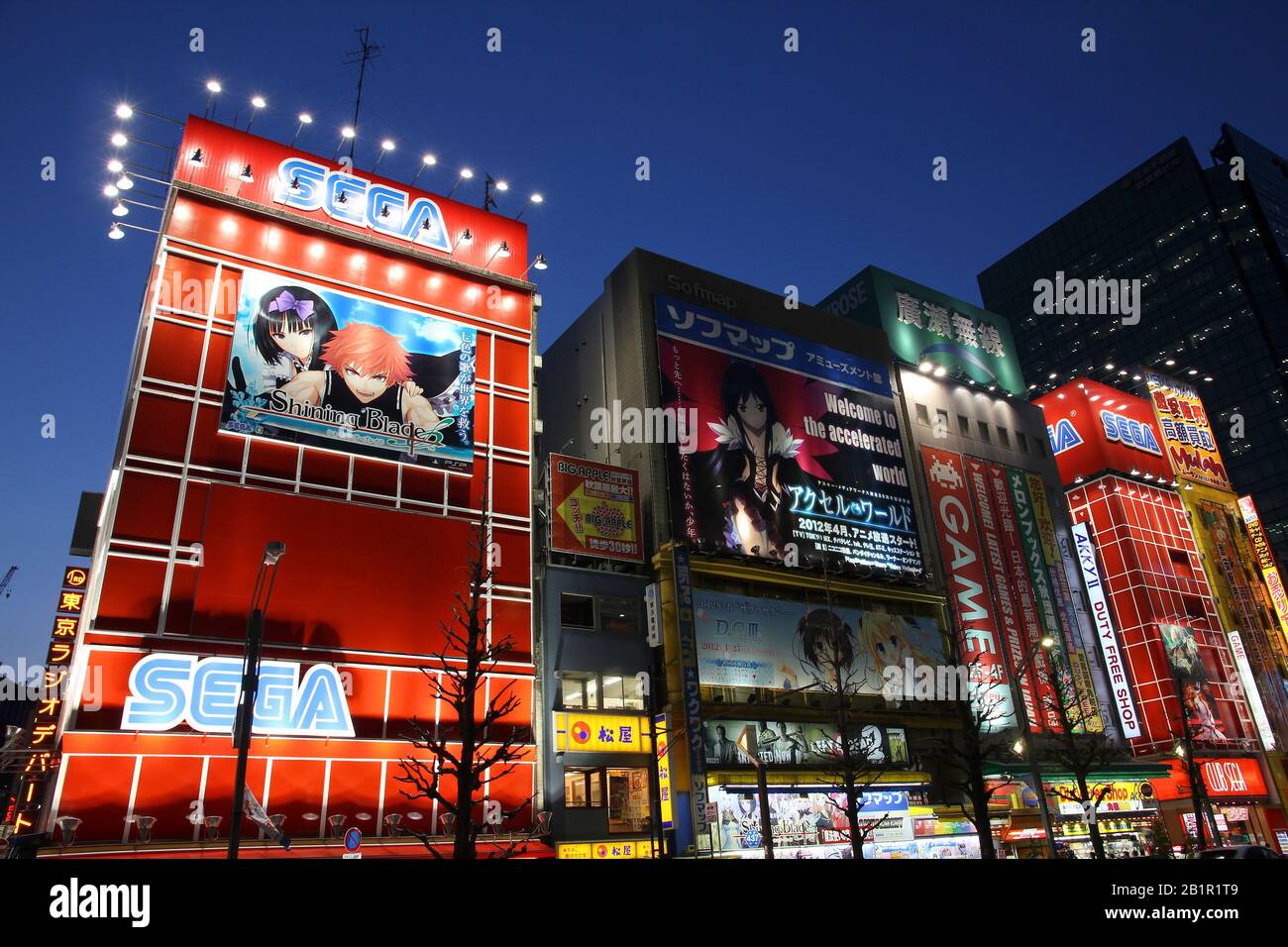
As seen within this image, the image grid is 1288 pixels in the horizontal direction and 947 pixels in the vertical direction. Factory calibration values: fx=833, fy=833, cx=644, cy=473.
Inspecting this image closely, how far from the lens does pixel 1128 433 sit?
2375 inches

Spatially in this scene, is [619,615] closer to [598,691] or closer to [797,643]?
[598,691]

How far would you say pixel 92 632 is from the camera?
23609mm

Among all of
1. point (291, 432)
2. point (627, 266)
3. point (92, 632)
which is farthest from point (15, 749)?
point (627, 266)

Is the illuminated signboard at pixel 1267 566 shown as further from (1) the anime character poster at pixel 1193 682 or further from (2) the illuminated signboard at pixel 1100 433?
(1) the anime character poster at pixel 1193 682

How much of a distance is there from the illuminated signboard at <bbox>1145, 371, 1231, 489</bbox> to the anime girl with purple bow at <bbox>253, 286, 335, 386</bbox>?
2346 inches

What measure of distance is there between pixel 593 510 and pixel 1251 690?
45.5 metres

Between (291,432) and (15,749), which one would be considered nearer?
(15,749)

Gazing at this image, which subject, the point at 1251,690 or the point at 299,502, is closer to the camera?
the point at 299,502

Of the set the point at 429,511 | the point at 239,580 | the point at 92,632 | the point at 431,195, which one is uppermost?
the point at 431,195

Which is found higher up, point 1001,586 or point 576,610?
point 1001,586

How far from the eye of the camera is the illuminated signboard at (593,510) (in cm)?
3416

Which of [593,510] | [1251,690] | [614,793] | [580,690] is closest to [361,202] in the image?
[593,510]
